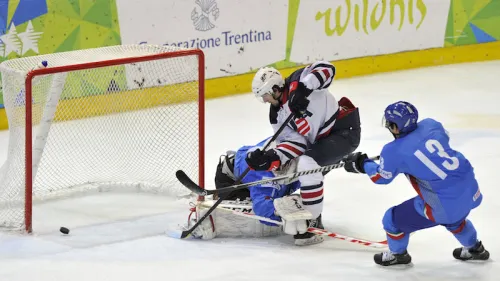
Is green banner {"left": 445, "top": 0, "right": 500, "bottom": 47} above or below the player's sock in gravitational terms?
above

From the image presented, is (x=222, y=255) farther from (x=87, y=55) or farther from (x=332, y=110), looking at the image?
(x=87, y=55)

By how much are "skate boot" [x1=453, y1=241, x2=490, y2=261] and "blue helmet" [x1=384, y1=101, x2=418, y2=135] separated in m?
0.65

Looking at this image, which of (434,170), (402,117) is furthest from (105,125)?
(434,170)

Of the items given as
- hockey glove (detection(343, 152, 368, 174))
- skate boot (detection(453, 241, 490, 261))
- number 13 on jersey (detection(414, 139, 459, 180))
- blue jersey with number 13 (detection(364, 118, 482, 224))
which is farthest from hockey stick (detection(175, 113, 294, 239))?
skate boot (detection(453, 241, 490, 261))

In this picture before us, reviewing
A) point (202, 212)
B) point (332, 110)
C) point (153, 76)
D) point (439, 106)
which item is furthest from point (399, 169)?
point (439, 106)

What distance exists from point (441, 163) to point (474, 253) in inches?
22.3

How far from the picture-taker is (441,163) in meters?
4.00

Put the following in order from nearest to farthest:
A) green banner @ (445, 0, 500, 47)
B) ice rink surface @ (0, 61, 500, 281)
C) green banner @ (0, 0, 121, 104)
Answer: ice rink surface @ (0, 61, 500, 281)
green banner @ (0, 0, 121, 104)
green banner @ (445, 0, 500, 47)

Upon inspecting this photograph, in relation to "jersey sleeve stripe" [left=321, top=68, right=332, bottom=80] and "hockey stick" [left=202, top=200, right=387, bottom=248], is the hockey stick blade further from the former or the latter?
"jersey sleeve stripe" [left=321, top=68, right=332, bottom=80]

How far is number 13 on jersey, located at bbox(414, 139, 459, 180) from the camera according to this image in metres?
4.00

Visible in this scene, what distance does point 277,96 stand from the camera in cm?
478

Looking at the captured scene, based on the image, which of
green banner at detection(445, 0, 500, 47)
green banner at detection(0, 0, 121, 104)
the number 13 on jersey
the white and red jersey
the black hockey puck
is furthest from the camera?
green banner at detection(445, 0, 500, 47)

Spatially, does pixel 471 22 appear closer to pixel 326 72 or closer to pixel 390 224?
pixel 326 72

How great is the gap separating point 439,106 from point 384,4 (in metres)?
1.30
